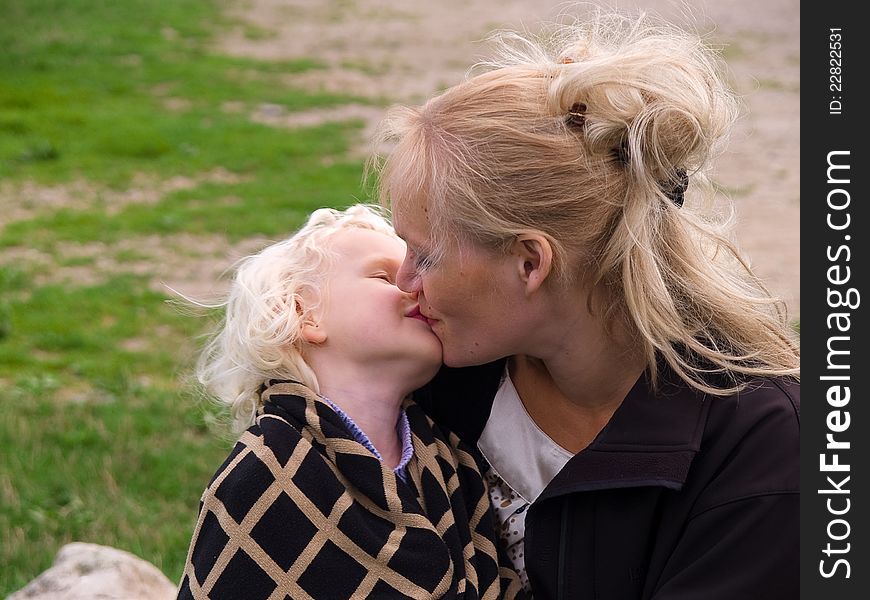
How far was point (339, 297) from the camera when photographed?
8.71ft

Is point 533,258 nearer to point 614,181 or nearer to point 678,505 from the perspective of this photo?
point 614,181

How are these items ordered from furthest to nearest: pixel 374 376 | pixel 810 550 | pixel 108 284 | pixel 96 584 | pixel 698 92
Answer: pixel 108 284
pixel 96 584
pixel 374 376
pixel 698 92
pixel 810 550

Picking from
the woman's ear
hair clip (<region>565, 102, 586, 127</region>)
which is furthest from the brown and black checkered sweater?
hair clip (<region>565, 102, 586, 127</region>)

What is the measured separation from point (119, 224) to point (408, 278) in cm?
608

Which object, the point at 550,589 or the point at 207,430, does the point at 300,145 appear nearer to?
the point at 207,430

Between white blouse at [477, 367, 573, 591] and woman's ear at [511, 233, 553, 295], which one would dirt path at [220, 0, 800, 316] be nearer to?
white blouse at [477, 367, 573, 591]

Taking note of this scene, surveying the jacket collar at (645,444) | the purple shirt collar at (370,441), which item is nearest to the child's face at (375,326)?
the purple shirt collar at (370,441)

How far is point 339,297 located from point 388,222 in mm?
382

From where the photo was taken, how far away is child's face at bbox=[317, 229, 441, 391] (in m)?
2.60

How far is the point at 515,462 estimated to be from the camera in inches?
108

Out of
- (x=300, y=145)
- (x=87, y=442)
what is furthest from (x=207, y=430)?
(x=300, y=145)

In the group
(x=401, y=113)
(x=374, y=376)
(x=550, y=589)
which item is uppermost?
(x=401, y=113)

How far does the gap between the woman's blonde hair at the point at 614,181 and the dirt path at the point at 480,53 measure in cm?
452

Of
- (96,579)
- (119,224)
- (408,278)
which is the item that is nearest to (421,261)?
(408,278)
